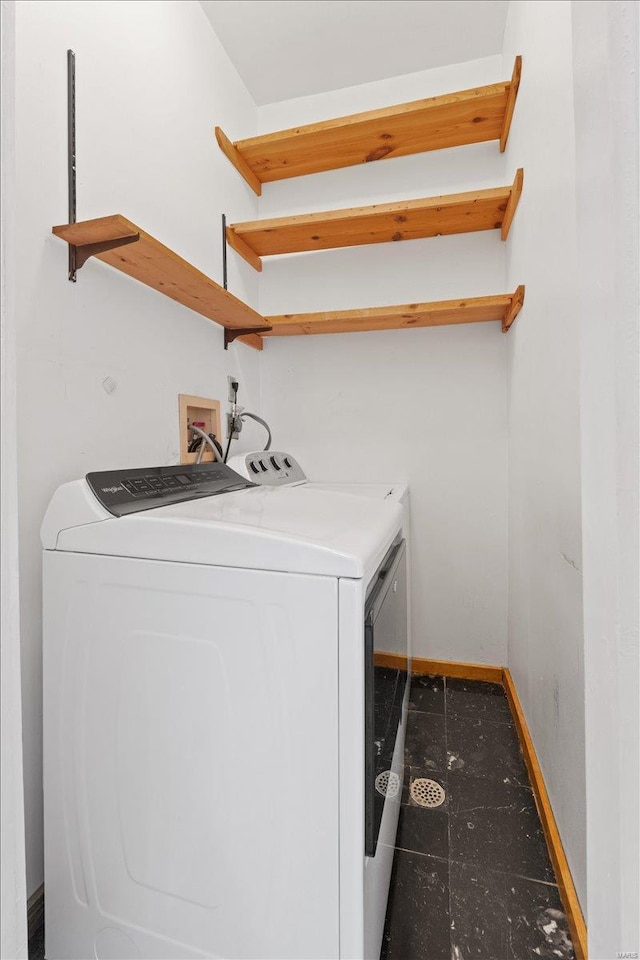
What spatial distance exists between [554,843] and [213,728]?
1.04m

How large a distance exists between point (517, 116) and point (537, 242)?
73cm

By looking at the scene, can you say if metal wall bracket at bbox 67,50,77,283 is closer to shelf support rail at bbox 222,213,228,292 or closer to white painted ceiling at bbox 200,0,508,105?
shelf support rail at bbox 222,213,228,292

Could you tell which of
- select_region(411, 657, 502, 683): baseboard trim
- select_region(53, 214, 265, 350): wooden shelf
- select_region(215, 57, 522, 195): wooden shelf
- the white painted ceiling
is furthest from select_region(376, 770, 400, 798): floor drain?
the white painted ceiling

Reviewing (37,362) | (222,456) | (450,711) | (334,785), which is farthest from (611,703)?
(450,711)

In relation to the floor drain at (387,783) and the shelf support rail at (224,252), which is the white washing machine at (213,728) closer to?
the floor drain at (387,783)

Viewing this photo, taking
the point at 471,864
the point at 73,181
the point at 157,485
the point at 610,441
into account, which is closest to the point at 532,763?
the point at 471,864

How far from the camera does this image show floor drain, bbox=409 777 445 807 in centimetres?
149

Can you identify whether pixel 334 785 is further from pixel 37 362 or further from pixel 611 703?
pixel 37 362

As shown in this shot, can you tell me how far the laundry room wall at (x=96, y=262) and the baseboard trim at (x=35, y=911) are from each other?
3 cm

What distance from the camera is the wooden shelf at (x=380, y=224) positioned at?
6.43ft

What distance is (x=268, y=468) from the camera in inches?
78.6

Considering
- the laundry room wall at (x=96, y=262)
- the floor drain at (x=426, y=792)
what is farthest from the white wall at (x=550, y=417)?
the laundry room wall at (x=96, y=262)

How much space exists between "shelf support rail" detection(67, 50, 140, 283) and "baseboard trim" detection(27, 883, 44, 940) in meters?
1.52

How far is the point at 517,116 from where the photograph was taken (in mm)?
1792
